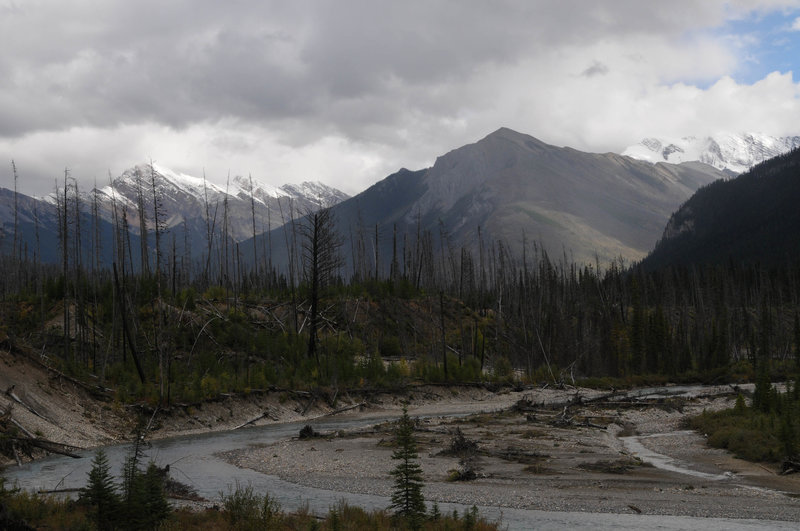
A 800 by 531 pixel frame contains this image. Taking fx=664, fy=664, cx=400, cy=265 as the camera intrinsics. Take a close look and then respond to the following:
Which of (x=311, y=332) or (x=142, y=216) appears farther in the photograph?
(x=311, y=332)

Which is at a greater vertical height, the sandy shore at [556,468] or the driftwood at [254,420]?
the driftwood at [254,420]

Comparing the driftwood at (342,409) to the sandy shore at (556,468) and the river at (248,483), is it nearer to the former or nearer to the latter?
the sandy shore at (556,468)

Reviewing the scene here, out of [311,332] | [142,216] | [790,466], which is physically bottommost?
[790,466]

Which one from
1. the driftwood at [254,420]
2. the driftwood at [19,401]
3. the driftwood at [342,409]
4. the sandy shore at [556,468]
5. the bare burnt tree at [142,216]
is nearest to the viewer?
the sandy shore at [556,468]

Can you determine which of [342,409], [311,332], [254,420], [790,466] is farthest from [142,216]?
[790,466]

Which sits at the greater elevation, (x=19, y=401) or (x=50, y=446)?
(x=19, y=401)

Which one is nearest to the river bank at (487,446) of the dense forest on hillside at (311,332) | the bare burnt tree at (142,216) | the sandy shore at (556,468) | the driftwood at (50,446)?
the sandy shore at (556,468)

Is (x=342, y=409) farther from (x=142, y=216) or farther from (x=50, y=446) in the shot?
(x=50, y=446)

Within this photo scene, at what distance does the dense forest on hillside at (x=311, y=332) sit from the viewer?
4559 centimetres

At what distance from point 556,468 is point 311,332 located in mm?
31019

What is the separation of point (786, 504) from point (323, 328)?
5228cm

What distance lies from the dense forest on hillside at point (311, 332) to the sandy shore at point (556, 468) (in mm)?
12623

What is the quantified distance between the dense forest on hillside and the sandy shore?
12.6 meters

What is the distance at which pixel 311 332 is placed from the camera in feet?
176
